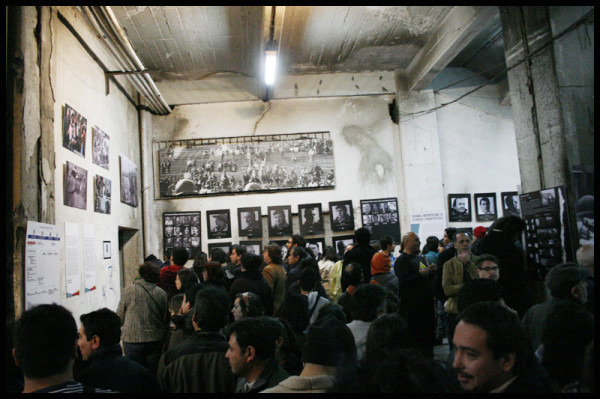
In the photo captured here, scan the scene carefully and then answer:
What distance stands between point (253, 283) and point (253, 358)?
7.51 ft

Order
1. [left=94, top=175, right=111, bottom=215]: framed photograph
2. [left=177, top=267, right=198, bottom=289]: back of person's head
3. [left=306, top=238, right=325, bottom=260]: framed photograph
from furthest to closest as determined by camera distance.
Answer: [left=306, top=238, right=325, bottom=260]: framed photograph, [left=94, top=175, right=111, bottom=215]: framed photograph, [left=177, top=267, right=198, bottom=289]: back of person's head

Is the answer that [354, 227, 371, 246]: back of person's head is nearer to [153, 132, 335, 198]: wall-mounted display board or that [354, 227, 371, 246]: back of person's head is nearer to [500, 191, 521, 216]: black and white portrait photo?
[153, 132, 335, 198]: wall-mounted display board

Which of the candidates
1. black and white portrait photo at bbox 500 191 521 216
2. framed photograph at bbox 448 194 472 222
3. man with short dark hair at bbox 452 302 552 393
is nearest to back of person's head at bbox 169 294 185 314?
man with short dark hair at bbox 452 302 552 393

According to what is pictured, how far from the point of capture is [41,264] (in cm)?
402

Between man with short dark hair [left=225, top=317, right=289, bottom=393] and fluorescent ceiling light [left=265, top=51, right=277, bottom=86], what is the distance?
260 inches

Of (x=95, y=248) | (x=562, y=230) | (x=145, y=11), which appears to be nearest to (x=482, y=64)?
(x=562, y=230)

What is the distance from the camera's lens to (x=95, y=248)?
22.3 feet

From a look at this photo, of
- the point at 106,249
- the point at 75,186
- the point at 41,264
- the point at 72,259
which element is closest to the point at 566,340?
the point at 41,264

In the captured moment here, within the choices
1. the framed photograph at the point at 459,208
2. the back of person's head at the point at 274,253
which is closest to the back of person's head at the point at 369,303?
the back of person's head at the point at 274,253

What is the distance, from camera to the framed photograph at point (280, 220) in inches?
408

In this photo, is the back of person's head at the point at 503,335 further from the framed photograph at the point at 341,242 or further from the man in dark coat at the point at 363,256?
the framed photograph at the point at 341,242

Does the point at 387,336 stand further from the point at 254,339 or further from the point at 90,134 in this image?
the point at 90,134

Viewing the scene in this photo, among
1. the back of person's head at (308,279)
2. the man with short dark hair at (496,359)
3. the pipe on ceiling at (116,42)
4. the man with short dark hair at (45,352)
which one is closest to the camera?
the man with short dark hair at (496,359)

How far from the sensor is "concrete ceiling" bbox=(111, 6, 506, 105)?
7832 mm
